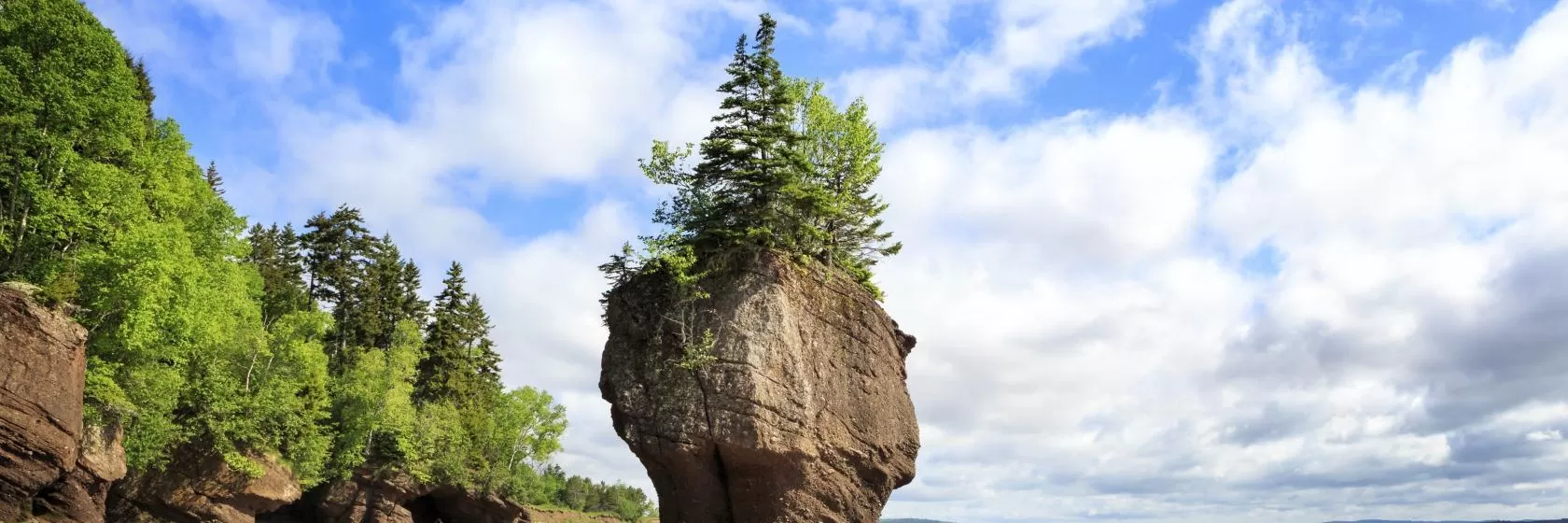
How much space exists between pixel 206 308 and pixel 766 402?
69.8ft

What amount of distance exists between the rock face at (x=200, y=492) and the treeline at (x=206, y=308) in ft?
2.97

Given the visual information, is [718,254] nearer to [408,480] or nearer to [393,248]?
[408,480]

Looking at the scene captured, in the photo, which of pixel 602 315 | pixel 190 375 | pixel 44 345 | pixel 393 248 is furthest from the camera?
pixel 393 248

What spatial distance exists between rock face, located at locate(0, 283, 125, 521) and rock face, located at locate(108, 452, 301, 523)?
43.0 ft

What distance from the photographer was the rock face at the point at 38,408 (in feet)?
87.8

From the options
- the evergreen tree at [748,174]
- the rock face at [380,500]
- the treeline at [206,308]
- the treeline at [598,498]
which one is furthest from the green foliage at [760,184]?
the treeline at [598,498]

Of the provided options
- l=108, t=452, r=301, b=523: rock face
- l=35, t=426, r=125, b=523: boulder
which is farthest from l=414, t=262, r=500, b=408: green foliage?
l=35, t=426, r=125, b=523: boulder

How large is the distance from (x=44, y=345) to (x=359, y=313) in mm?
35966

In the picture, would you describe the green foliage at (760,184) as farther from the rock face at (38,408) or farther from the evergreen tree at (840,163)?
the rock face at (38,408)

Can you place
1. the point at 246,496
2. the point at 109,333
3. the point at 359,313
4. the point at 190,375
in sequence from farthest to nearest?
1. the point at 359,313
2. the point at 246,496
3. the point at 190,375
4. the point at 109,333

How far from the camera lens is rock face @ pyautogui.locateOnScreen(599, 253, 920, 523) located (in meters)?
31.9

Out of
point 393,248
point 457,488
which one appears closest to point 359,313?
point 393,248

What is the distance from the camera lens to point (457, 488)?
61656 mm

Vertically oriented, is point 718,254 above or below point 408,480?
above
